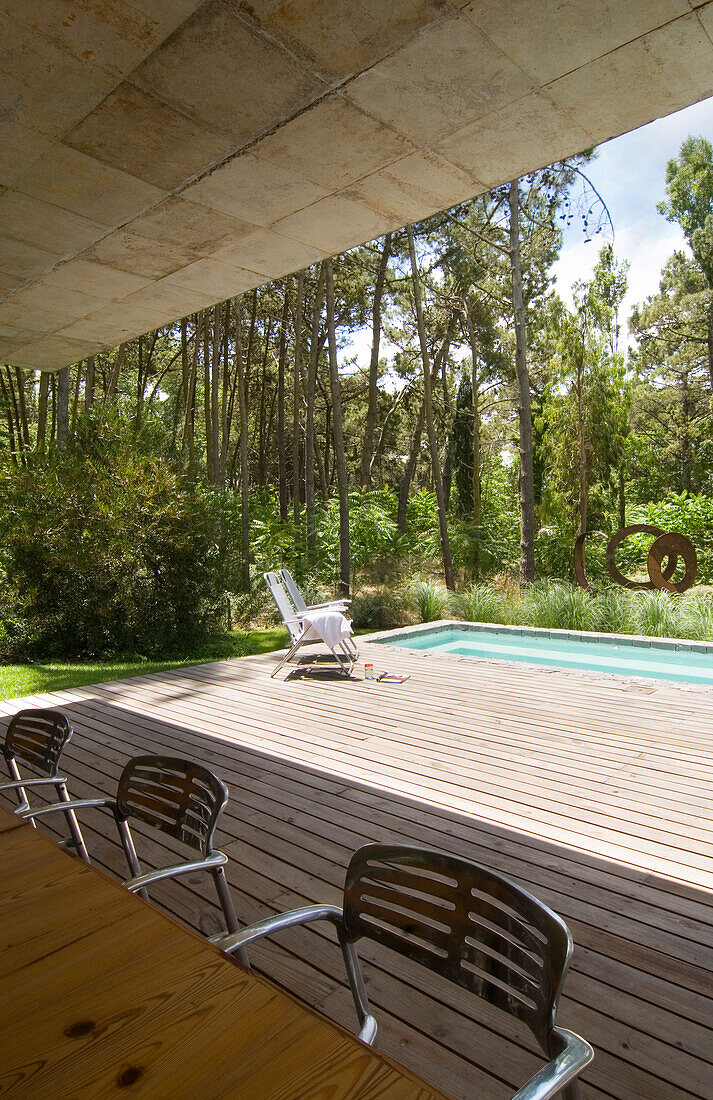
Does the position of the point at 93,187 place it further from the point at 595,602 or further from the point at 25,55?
the point at 595,602

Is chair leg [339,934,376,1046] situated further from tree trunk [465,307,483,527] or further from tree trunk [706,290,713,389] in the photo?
tree trunk [706,290,713,389]

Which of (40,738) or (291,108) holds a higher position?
(291,108)

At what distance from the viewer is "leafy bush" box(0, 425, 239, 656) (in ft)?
22.0

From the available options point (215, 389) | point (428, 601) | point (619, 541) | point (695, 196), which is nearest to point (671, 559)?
point (619, 541)

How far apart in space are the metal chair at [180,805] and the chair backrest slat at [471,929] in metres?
0.41

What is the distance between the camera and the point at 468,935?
1146 millimetres

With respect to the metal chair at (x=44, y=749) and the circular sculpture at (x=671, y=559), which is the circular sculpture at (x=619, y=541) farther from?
the metal chair at (x=44, y=749)

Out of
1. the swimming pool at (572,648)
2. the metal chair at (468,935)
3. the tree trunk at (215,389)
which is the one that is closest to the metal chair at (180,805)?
the metal chair at (468,935)

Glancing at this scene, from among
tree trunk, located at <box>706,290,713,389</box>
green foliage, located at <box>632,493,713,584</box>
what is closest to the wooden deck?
green foliage, located at <box>632,493,713,584</box>

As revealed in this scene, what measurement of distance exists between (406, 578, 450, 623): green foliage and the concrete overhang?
602 centimetres

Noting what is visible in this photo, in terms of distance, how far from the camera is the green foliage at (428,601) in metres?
8.66

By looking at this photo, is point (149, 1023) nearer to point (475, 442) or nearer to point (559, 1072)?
point (559, 1072)

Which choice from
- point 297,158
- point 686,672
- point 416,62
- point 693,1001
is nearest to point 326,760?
point 693,1001

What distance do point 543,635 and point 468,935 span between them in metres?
6.88
